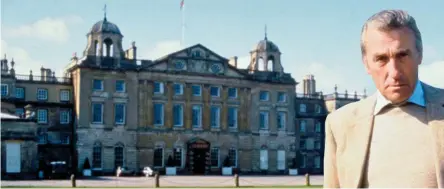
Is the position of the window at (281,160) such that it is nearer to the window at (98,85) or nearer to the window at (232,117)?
the window at (232,117)

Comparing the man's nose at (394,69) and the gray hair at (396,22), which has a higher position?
the gray hair at (396,22)

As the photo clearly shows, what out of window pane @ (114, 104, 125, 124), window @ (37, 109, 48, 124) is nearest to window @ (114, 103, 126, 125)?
window pane @ (114, 104, 125, 124)

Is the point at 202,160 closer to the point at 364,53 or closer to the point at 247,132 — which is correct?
the point at 247,132

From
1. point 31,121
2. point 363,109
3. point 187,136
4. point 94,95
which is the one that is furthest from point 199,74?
point 363,109

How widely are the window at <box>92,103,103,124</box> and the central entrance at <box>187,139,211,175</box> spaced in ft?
A: 21.2

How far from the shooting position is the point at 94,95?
44969mm

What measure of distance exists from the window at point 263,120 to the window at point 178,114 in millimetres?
6615

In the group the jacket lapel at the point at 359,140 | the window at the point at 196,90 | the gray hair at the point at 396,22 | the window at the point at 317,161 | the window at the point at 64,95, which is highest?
the window at the point at 196,90

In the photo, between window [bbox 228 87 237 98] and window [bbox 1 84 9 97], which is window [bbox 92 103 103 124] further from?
window [bbox 228 87 237 98]

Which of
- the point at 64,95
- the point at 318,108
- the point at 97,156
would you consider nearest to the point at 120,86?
the point at 64,95

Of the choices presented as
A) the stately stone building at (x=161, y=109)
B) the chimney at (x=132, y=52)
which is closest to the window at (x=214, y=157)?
the stately stone building at (x=161, y=109)

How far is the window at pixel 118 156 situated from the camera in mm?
45125

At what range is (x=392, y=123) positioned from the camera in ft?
6.78

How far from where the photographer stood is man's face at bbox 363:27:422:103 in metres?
1.98
